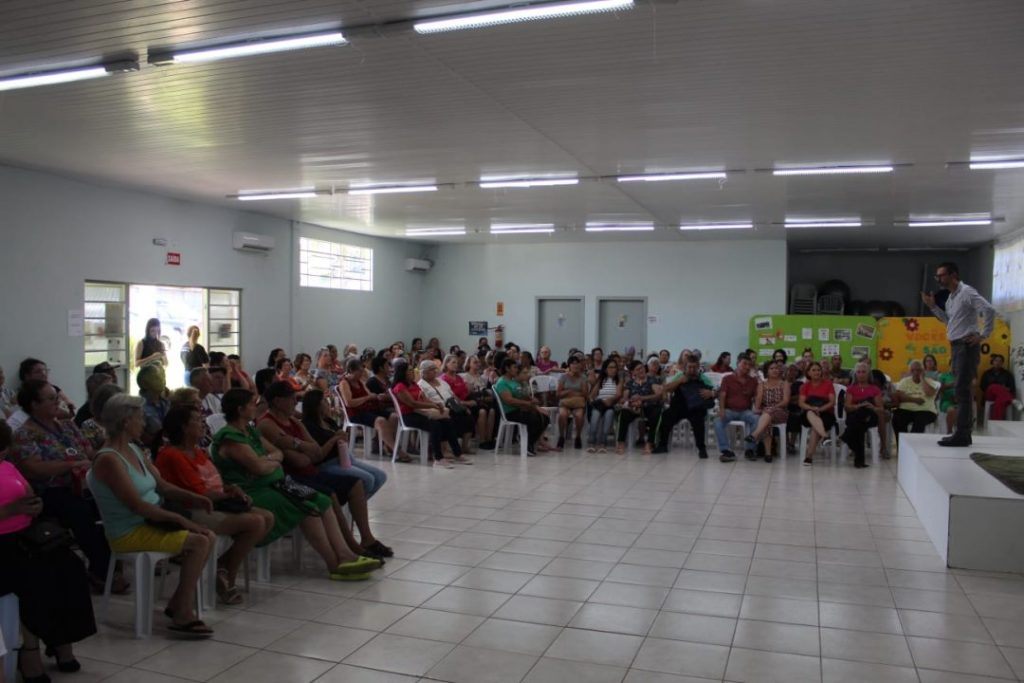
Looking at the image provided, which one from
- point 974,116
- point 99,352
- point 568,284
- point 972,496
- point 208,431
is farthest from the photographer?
point 568,284

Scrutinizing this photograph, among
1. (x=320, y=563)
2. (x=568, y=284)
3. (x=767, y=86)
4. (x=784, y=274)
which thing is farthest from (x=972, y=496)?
(x=568, y=284)

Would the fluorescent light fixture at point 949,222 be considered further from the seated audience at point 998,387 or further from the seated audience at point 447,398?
the seated audience at point 447,398

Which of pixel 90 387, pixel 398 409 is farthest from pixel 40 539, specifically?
pixel 398 409

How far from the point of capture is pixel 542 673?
128 inches

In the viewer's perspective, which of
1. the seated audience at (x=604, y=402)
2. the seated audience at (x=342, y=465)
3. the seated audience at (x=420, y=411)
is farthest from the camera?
the seated audience at (x=604, y=402)

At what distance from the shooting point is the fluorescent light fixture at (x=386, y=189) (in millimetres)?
9609

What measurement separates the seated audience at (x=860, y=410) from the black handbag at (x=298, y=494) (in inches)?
241

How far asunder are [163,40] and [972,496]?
5.39m

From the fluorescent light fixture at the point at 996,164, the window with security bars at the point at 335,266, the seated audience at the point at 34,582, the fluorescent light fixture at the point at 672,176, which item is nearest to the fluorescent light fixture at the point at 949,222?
the fluorescent light fixture at the point at 996,164

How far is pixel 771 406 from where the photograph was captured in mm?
8922

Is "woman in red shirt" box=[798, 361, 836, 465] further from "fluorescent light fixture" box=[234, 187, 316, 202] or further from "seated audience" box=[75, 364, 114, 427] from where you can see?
"seated audience" box=[75, 364, 114, 427]

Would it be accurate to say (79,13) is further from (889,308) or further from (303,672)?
(889,308)

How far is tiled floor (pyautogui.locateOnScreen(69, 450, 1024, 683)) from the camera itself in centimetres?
330

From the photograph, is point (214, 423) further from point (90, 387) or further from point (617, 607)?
point (617, 607)
